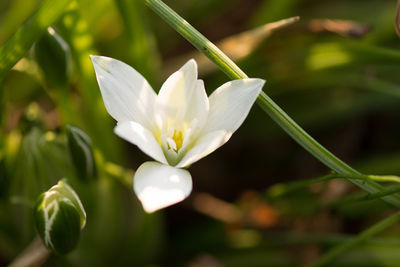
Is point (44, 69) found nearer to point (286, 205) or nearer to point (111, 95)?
point (111, 95)

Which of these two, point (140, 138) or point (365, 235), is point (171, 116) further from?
point (365, 235)

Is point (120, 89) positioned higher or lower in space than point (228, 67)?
lower

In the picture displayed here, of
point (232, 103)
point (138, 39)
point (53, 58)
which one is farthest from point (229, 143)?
point (232, 103)

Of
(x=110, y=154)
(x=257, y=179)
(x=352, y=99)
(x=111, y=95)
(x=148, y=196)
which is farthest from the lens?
(x=257, y=179)

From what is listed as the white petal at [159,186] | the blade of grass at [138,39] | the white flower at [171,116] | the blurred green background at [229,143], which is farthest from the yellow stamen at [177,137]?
the blade of grass at [138,39]

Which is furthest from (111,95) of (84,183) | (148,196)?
(84,183)

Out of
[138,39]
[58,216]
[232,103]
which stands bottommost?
[58,216]
